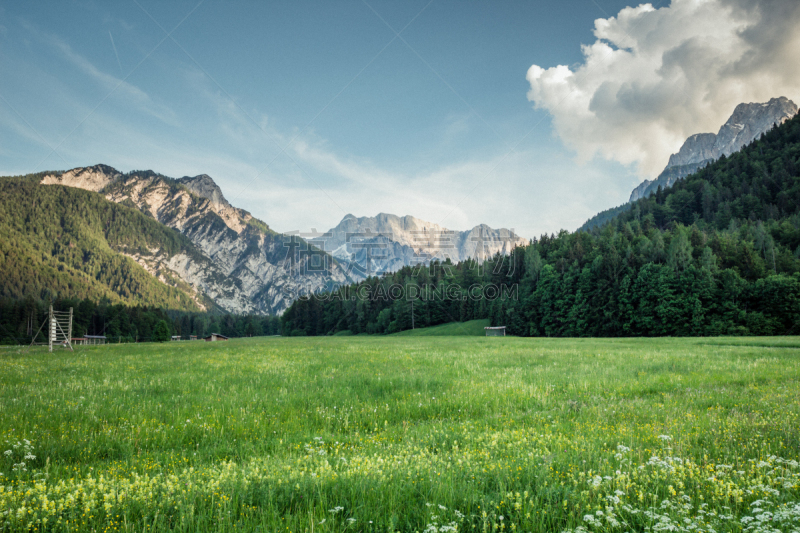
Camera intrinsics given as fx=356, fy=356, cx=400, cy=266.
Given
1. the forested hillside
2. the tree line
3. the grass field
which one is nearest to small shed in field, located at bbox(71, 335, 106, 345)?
the tree line

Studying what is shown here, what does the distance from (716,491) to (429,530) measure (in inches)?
142

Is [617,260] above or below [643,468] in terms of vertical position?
above

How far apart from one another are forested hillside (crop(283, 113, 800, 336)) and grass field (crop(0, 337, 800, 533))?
65737 millimetres

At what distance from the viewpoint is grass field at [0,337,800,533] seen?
13.0 ft

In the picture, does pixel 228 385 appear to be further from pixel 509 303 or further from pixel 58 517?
pixel 509 303

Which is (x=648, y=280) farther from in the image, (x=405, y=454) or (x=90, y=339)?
(x=90, y=339)

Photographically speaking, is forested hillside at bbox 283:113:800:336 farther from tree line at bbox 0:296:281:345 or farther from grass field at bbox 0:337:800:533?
grass field at bbox 0:337:800:533

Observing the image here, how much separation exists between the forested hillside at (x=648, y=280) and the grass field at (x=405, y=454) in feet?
216

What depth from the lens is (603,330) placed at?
243 ft

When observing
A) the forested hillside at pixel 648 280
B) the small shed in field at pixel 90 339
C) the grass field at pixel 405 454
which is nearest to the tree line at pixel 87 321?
the small shed in field at pixel 90 339

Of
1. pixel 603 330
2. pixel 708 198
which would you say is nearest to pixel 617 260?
pixel 603 330

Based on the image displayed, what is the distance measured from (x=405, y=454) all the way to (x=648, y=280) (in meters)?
79.5

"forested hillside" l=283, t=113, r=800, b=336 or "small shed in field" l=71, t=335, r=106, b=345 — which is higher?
"forested hillside" l=283, t=113, r=800, b=336

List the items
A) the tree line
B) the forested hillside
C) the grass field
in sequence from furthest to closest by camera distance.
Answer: the tree line < the forested hillside < the grass field
